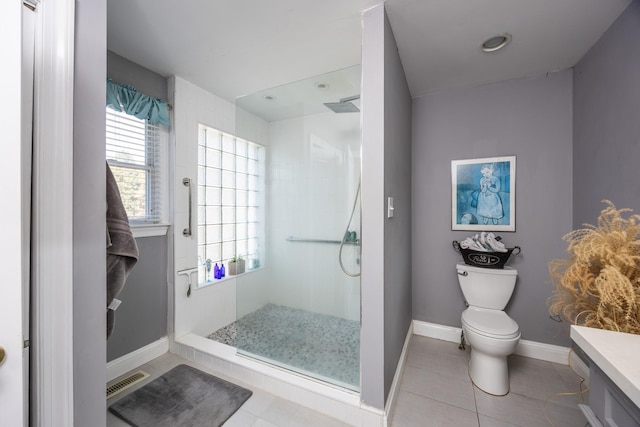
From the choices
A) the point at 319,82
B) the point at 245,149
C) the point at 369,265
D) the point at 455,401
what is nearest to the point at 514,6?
the point at 319,82

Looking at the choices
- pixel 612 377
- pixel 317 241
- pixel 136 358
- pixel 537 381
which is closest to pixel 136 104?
pixel 317 241

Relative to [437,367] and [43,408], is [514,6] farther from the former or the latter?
[43,408]

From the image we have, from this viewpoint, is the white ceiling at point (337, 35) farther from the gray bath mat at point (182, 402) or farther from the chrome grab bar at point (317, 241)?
the gray bath mat at point (182, 402)

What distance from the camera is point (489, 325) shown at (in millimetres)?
1790

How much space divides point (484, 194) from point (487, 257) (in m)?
0.59

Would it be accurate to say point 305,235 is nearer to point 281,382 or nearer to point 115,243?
point 281,382

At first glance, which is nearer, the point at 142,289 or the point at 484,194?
the point at 142,289

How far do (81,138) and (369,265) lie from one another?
138 centimetres

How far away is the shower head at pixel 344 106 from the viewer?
68.6 inches

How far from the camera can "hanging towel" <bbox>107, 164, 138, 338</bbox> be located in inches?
41.2

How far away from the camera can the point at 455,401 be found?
1.67m

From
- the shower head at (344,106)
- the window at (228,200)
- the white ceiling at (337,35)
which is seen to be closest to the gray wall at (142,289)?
the white ceiling at (337,35)

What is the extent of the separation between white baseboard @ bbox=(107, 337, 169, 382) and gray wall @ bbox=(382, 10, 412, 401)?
75.3 inches

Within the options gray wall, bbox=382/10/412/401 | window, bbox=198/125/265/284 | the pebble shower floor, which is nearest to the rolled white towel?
gray wall, bbox=382/10/412/401
